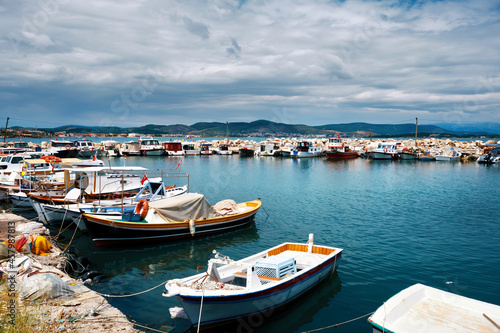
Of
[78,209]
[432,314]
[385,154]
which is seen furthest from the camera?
[385,154]

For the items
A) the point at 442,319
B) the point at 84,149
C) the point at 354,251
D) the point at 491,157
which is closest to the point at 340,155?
the point at 491,157

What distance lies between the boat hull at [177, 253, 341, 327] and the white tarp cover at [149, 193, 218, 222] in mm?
9293

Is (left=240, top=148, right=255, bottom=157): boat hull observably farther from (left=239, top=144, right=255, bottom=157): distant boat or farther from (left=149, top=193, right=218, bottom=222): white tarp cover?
(left=149, top=193, right=218, bottom=222): white tarp cover

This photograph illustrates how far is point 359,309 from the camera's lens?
38.1ft

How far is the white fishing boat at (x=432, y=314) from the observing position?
8.10 metres

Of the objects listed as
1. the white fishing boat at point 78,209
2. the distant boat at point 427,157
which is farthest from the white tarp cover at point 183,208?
the distant boat at point 427,157

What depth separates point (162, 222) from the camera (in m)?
18.2

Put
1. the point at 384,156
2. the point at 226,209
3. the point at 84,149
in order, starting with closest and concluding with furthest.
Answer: the point at 226,209 < the point at 84,149 < the point at 384,156

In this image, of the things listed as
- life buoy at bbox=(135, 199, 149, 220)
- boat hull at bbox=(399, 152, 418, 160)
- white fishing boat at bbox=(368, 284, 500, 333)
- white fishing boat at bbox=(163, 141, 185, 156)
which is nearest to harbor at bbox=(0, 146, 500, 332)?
life buoy at bbox=(135, 199, 149, 220)

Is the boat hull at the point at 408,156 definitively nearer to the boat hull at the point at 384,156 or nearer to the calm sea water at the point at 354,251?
the boat hull at the point at 384,156

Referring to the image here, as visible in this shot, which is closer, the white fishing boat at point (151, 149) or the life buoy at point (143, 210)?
the life buoy at point (143, 210)

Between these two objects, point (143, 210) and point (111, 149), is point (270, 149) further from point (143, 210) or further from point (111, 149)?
point (143, 210)

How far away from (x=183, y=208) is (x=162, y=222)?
142 cm

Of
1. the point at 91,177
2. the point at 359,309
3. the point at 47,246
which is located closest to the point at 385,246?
the point at 359,309
